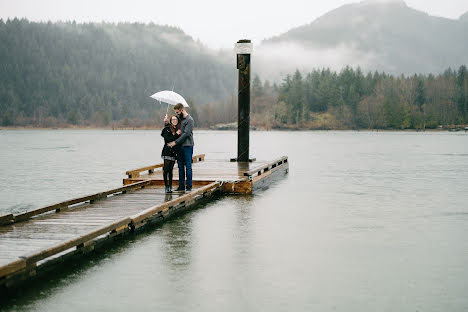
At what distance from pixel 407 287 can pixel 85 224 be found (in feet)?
16.8

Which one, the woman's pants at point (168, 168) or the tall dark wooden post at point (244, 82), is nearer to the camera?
the woman's pants at point (168, 168)

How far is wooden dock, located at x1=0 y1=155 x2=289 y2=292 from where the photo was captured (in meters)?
6.51

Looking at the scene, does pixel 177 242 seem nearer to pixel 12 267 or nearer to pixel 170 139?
pixel 12 267

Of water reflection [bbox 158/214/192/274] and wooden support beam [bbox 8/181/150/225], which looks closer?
water reflection [bbox 158/214/192/274]

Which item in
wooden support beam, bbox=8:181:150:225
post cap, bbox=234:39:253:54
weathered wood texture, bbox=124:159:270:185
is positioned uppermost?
post cap, bbox=234:39:253:54

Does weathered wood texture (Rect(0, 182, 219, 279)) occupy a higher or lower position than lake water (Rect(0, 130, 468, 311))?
higher

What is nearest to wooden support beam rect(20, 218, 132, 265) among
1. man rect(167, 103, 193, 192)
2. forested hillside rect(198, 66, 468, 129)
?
man rect(167, 103, 193, 192)

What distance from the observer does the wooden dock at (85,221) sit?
21.4 ft

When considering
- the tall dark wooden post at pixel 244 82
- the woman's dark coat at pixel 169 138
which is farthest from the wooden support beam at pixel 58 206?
the tall dark wooden post at pixel 244 82

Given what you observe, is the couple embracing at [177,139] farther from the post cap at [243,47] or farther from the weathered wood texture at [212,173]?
the post cap at [243,47]

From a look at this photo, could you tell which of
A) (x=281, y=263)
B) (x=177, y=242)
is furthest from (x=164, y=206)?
(x=281, y=263)

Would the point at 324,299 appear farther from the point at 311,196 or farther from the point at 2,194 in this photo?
the point at 2,194

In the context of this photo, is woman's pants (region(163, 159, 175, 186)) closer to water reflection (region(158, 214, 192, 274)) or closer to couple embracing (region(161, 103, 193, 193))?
couple embracing (region(161, 103, 193, 193))

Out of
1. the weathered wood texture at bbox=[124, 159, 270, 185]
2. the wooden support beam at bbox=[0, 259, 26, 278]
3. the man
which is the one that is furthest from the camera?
the weathered wood texture at bbox=[124, 159, 270, 185]
